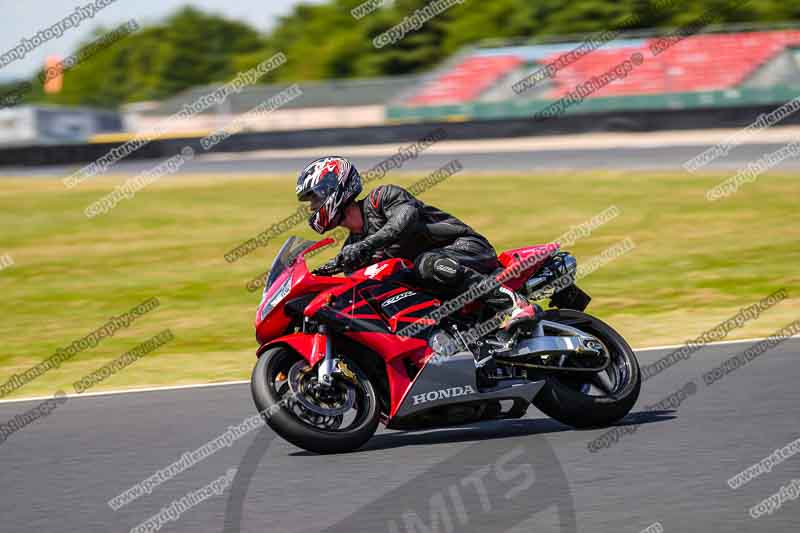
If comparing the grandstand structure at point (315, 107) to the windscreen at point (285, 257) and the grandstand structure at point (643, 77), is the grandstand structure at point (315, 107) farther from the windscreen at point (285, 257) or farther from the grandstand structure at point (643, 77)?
the windscreen at point (285, 257)

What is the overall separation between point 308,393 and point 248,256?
12.2 meters

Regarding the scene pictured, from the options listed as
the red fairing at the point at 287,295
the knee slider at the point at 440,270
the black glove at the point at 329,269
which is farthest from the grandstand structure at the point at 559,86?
the red fairing at the point at 287,295

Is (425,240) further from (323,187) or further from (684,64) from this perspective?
(684,64)

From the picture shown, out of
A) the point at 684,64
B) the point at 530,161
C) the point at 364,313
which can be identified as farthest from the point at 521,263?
the point at 684,64

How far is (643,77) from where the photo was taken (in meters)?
38.2

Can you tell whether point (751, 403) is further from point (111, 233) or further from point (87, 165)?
point (87, 165)

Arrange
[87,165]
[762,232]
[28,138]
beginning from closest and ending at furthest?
[762,232] → [87,165] → [28,138]

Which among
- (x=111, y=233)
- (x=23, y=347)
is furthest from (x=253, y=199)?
(x=23, y=347)

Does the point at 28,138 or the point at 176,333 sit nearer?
the point at 176,333

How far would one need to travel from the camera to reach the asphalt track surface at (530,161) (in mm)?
26047

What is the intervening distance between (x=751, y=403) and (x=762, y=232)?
10395mm

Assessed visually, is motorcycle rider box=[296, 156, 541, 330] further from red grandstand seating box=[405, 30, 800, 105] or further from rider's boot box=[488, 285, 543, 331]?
red grandstand seating box=[405, 30, 800, 105]

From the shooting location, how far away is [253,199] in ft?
86.6

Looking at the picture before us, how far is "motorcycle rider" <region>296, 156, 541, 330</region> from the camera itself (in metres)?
6.81
